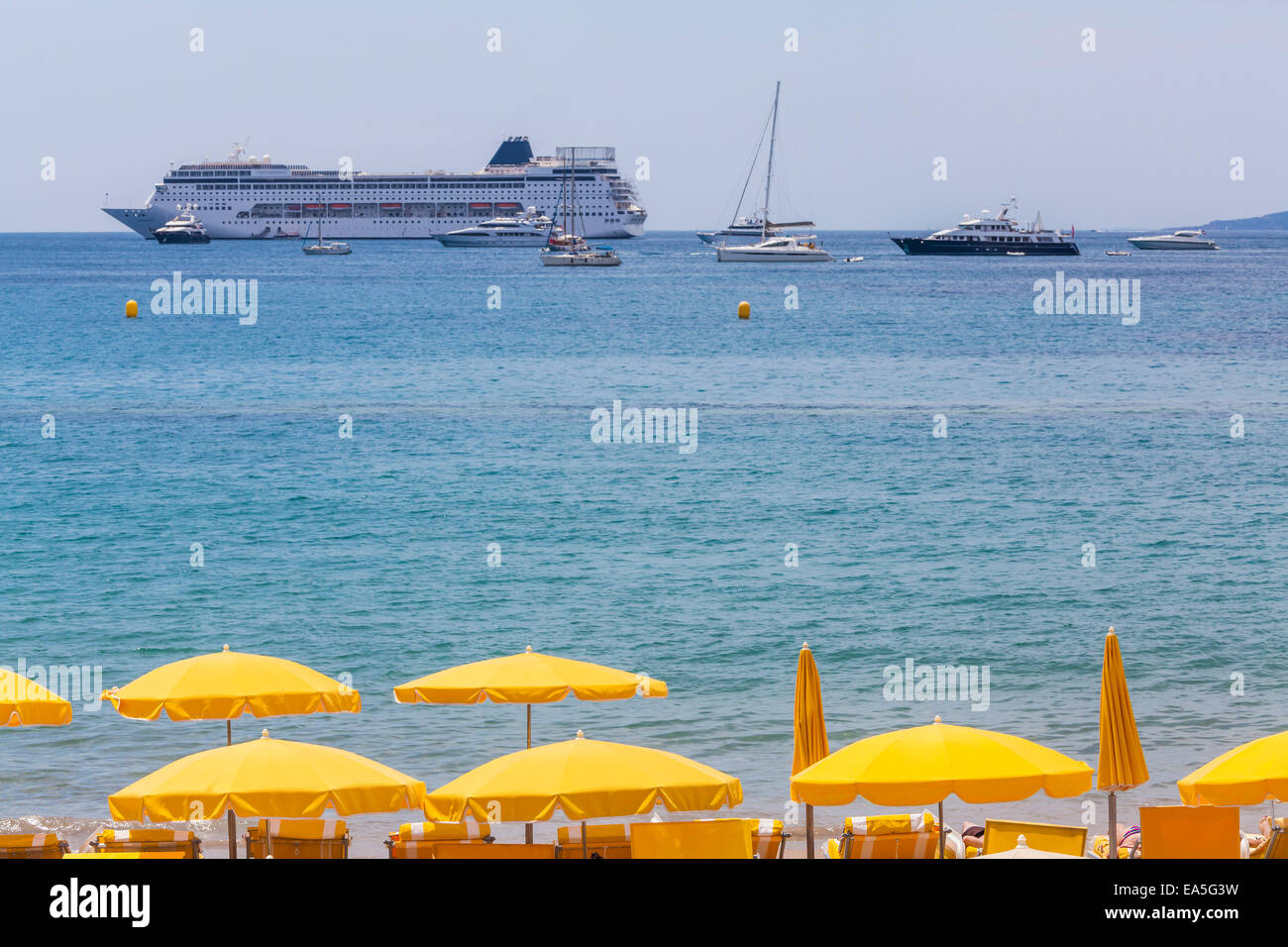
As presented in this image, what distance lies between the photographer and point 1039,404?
1661 inches

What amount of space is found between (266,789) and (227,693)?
7.22ft

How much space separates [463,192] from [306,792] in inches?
6811

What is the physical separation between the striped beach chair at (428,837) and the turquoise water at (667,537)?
904mm

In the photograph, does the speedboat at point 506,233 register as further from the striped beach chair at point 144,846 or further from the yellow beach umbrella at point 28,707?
the striped beach chair at point 144,846

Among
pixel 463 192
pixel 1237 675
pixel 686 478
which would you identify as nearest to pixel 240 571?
pixel 686 478

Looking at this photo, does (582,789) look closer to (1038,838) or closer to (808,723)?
(808,723)

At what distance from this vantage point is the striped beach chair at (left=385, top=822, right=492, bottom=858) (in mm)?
8750

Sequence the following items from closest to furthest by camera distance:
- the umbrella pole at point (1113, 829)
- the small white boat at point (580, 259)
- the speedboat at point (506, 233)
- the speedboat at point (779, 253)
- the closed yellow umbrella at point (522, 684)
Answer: the umbrella pole at point (1113, 829) < the closed yellow umbrella at point (522, 684) < the small white boat at point (580, 259) < the speedboat at point (779, 253) < the speedboat at point (506, 233)

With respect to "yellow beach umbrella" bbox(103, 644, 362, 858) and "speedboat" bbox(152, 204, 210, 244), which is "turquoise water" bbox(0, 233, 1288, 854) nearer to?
"yellow beach umbrella" bbox(103, 644, 362, 858)

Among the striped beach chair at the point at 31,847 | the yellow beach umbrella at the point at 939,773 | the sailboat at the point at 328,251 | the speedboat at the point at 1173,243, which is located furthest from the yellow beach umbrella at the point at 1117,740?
the speedboat at the point at 1173,243

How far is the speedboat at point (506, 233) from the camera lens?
166125 millimetres

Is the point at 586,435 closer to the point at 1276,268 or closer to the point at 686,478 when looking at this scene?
the point at 686,478

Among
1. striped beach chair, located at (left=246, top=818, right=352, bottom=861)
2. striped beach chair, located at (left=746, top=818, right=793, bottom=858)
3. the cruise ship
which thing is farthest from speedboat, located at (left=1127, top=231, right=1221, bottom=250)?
striped beach chair, located at (left=246, top=818, right=352, bottom=861)

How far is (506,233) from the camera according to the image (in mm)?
169375
